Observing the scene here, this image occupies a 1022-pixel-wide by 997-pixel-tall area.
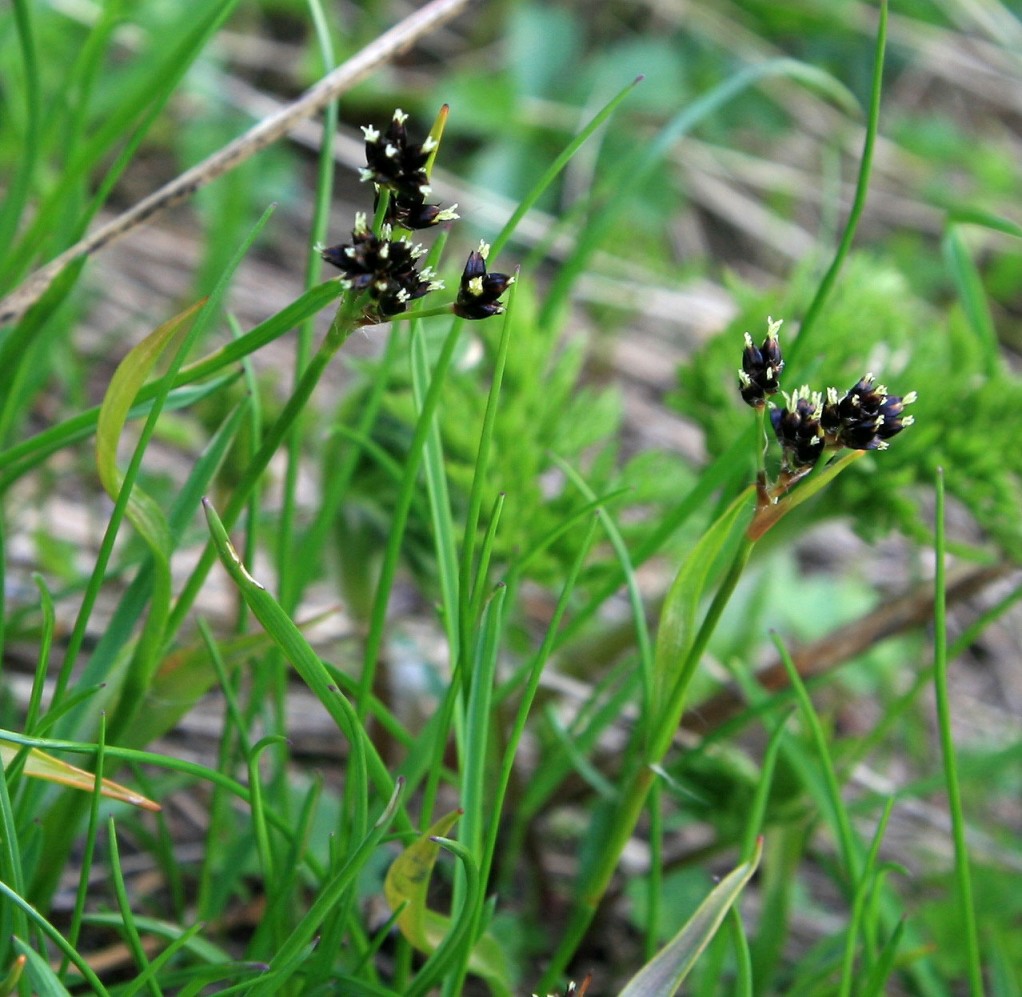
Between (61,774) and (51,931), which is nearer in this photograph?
(51,931)

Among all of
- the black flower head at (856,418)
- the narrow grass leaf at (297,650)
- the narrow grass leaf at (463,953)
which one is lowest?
the narrow grass leaf at (463,953)

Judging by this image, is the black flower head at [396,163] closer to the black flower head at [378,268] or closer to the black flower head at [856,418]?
the black flower head at [378,268]

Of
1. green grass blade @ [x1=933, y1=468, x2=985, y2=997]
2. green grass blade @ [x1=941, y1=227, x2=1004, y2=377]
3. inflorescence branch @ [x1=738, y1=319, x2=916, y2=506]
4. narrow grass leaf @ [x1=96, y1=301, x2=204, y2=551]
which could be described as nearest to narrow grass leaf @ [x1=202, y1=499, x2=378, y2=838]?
narrow grass leaf @ [x1=96, y1=301, x2=204, y2=551]

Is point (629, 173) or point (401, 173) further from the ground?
point (629, 173)

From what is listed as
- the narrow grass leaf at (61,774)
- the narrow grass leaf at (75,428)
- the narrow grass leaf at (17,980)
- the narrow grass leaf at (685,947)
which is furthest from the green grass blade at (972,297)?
the narrow grass leaf at (17,980)

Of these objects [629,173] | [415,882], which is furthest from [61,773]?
[629,173]

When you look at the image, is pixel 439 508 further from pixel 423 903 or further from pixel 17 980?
pixel 17 980

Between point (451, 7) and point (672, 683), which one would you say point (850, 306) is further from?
point (672, 683)
